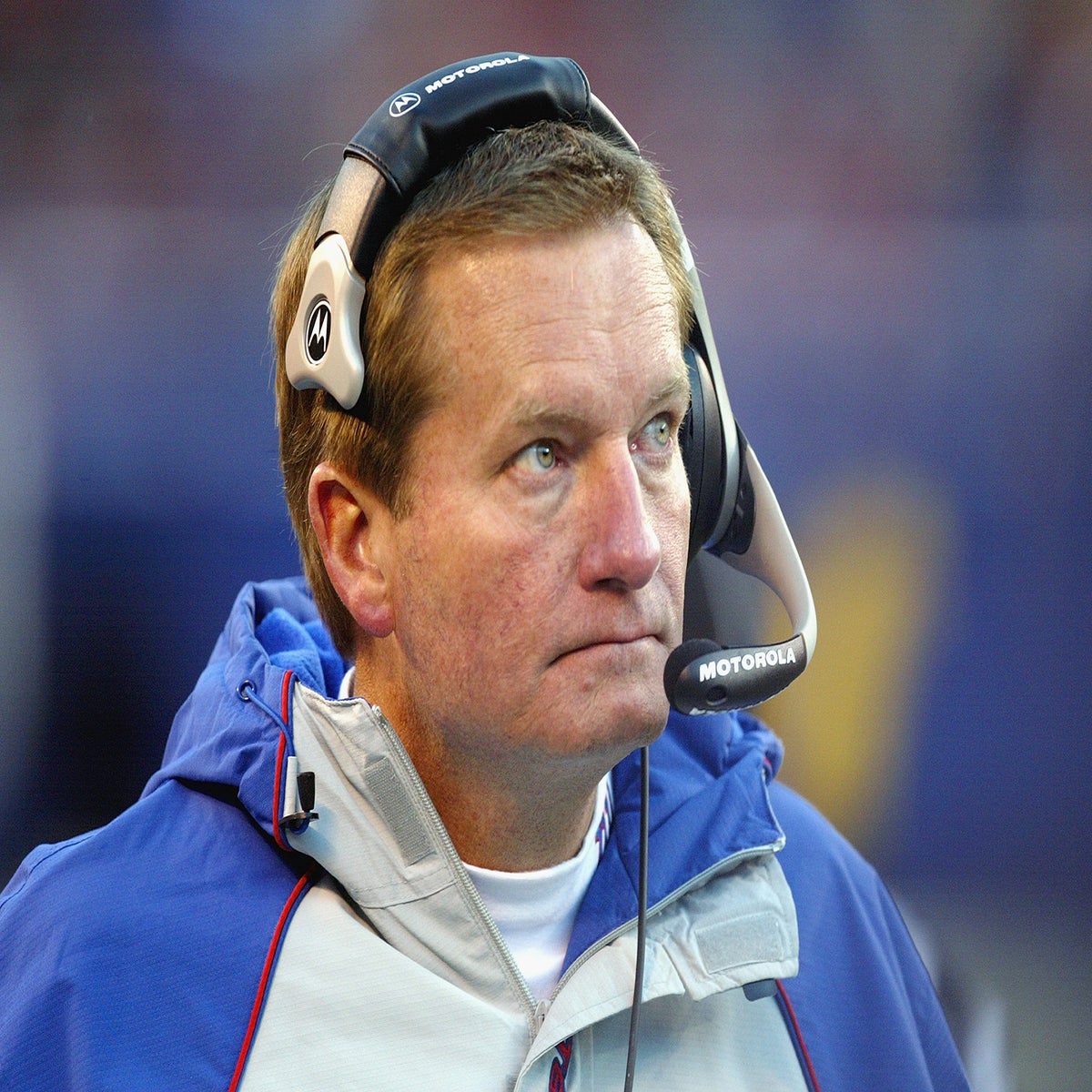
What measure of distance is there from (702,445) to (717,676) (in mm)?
282

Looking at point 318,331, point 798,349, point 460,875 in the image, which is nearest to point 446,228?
point 318,331

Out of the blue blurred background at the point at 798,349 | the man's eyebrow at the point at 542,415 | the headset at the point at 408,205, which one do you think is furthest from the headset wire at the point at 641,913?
the blue blurred background at the point at 798,349

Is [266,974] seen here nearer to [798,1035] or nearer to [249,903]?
[249,903]

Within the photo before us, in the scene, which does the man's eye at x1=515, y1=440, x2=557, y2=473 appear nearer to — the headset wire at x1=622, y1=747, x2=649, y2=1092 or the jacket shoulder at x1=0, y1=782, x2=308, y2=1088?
the headset wire at x1=622, y1=747, x2=649, y2=1092

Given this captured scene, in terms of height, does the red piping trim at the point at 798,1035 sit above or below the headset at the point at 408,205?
below

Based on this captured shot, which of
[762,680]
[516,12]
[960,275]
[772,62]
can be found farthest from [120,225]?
[762,680]

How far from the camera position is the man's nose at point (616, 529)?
3.57 feet

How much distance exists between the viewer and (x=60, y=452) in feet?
8.30

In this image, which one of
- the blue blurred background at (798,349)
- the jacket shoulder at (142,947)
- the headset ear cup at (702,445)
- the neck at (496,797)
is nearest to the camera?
the jacket shoulder at (142,947)

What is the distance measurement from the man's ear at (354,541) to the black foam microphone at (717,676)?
296 millimetres

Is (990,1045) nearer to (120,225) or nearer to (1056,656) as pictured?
(1056,656)

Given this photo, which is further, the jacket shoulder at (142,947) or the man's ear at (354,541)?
the man's ear at (354,541)

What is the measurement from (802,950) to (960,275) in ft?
6.20

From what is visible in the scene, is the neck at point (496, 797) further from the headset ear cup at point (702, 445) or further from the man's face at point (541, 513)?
the headset ear cup at point (702, 445)
